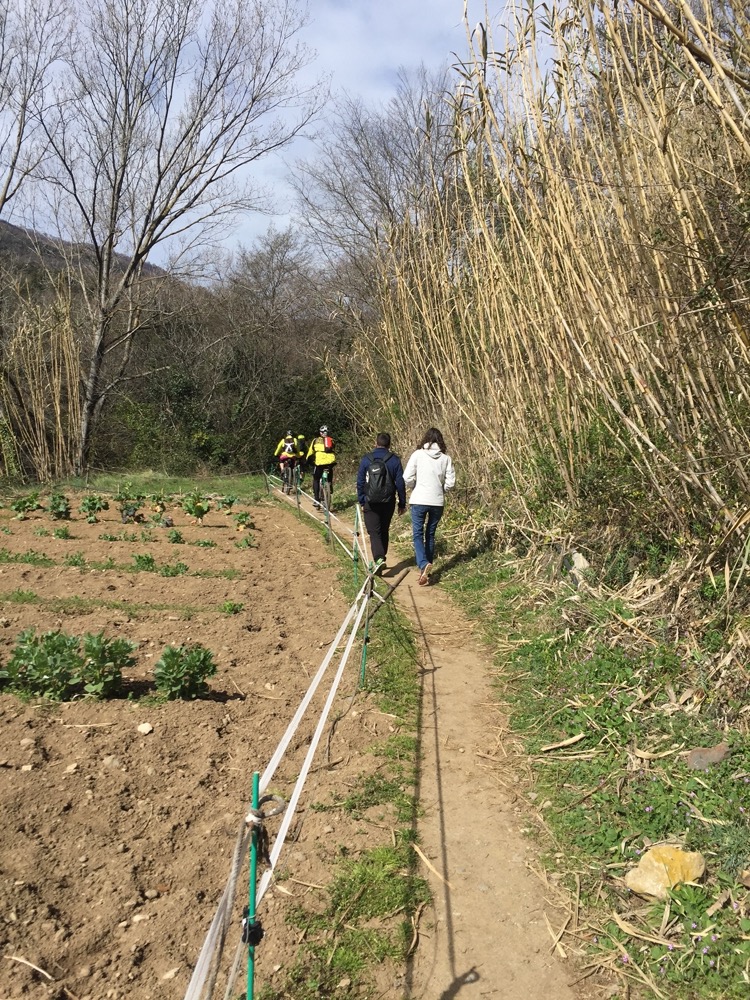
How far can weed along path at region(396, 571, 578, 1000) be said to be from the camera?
2.87 m

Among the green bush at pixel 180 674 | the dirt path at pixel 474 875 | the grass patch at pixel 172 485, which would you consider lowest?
the dirt path at pixel 474 875

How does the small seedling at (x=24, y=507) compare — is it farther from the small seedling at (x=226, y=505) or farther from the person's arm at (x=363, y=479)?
the person's arm at (x=363, y=479)

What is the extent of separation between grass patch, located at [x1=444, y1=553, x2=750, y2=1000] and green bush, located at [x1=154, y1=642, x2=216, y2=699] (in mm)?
1993

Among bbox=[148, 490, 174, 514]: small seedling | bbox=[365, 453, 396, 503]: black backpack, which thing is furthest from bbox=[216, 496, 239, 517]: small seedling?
bbox=[365, 453, 396, 503]: black backpack

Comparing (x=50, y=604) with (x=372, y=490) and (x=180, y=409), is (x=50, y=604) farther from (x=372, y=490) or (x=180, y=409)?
(x=180, y=409)

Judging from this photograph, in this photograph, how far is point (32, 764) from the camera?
3832mm

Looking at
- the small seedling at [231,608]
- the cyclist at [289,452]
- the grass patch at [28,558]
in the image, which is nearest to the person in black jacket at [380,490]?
the small seedling at [231,608]

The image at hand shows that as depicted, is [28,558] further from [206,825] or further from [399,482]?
[206,825]

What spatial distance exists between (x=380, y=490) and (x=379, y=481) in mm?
95

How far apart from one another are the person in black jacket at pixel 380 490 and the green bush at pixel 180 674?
3557 millimetres

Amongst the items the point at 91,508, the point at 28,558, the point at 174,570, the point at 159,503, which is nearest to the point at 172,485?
the point at 159,503

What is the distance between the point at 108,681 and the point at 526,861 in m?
2.59

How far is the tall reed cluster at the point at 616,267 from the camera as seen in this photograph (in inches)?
149

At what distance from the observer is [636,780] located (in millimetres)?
3805
